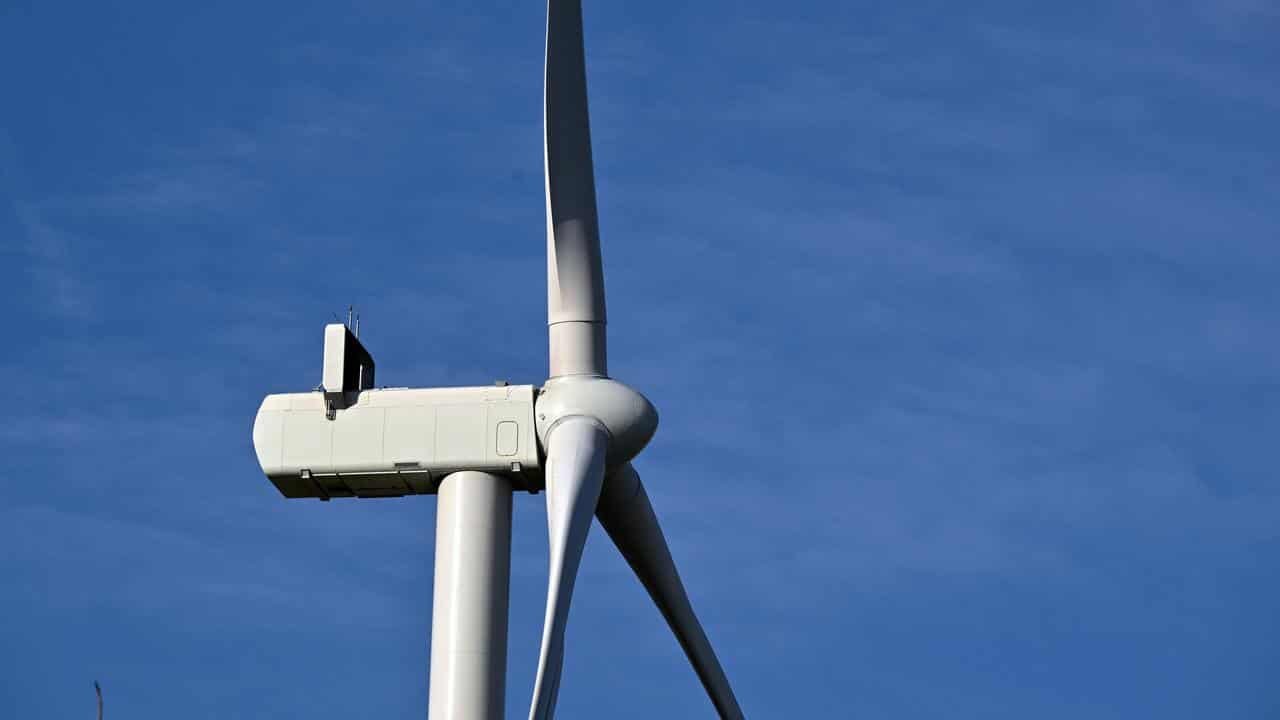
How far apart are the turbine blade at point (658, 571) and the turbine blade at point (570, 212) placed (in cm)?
245

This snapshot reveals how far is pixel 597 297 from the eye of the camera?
4469 cm

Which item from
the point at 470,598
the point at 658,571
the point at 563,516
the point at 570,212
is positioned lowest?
the point at 470,598

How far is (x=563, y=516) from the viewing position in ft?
136

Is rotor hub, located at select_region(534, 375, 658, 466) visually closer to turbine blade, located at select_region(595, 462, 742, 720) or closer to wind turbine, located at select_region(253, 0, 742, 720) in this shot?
wind turbine, located at select_region(253, 0, 742, 720)

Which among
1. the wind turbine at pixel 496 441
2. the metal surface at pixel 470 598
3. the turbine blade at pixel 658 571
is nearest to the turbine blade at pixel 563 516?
the wind turbine at pixel 496 441

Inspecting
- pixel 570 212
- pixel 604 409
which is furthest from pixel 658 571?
pixel 570 212

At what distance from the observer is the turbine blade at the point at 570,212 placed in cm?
4394

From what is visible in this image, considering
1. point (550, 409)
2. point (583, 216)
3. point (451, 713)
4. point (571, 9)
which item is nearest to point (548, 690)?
point (451, 713)

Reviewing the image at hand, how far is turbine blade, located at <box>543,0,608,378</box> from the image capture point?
144 feet

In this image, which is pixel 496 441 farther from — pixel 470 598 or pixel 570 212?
pixel 570 212

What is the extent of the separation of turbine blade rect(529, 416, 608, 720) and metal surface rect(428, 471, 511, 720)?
1.31 metres

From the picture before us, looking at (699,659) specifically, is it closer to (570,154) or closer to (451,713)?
(451,713)

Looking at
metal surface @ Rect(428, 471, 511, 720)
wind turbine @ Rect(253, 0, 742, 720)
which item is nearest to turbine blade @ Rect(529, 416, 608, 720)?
wind turbine @ Rect(253, 0, 742, 720)

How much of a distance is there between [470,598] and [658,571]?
473 centimetres
